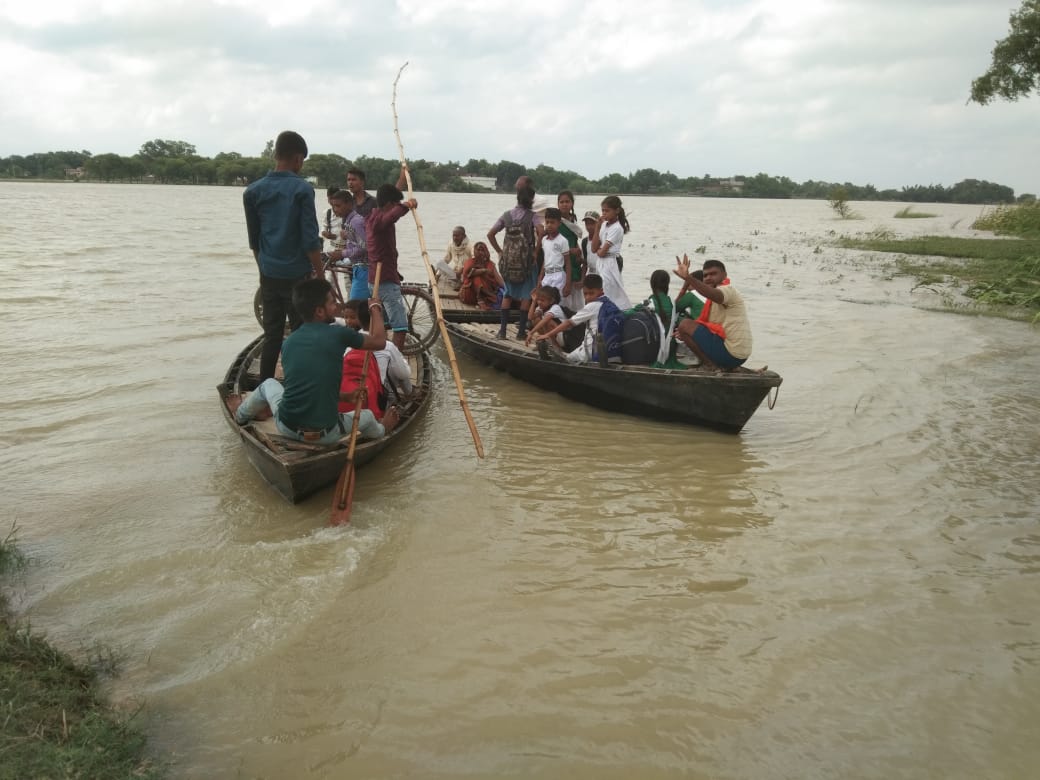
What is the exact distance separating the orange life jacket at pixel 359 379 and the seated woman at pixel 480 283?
4.95 m

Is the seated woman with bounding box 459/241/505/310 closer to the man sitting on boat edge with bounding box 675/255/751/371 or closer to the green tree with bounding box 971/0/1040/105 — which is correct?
the man sitting on boat edge with bounding box 675/255/751/371

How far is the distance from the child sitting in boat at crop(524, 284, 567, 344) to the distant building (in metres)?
85.9

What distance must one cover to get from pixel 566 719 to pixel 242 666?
1.52 m

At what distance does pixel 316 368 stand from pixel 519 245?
4023 mm

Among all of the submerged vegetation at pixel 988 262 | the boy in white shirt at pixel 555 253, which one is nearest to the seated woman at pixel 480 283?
the boy in white shirt at pixel 555 253

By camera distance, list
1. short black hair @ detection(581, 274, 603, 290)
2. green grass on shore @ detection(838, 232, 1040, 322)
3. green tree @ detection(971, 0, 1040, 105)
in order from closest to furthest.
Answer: short black hair @ detection(581, 274, 603, 290) → green grass on shore @ detection(838, 232, 1040, 322) → green tree @ detection(971, 0, 1040, 105)

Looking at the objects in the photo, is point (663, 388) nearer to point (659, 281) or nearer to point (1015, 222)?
point (659, 281)

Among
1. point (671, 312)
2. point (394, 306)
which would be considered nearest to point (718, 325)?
point (671, 312)

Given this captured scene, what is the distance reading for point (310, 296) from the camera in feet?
14.5

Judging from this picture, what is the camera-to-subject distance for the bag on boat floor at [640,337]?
672cm

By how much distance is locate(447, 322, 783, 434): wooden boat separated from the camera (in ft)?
20.4

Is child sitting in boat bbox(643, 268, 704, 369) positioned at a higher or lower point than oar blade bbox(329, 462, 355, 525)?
higher

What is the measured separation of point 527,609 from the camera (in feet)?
12.5

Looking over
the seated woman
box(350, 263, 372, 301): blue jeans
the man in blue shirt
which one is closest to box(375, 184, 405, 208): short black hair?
box(350, 263, 372, 301): blue jeans
